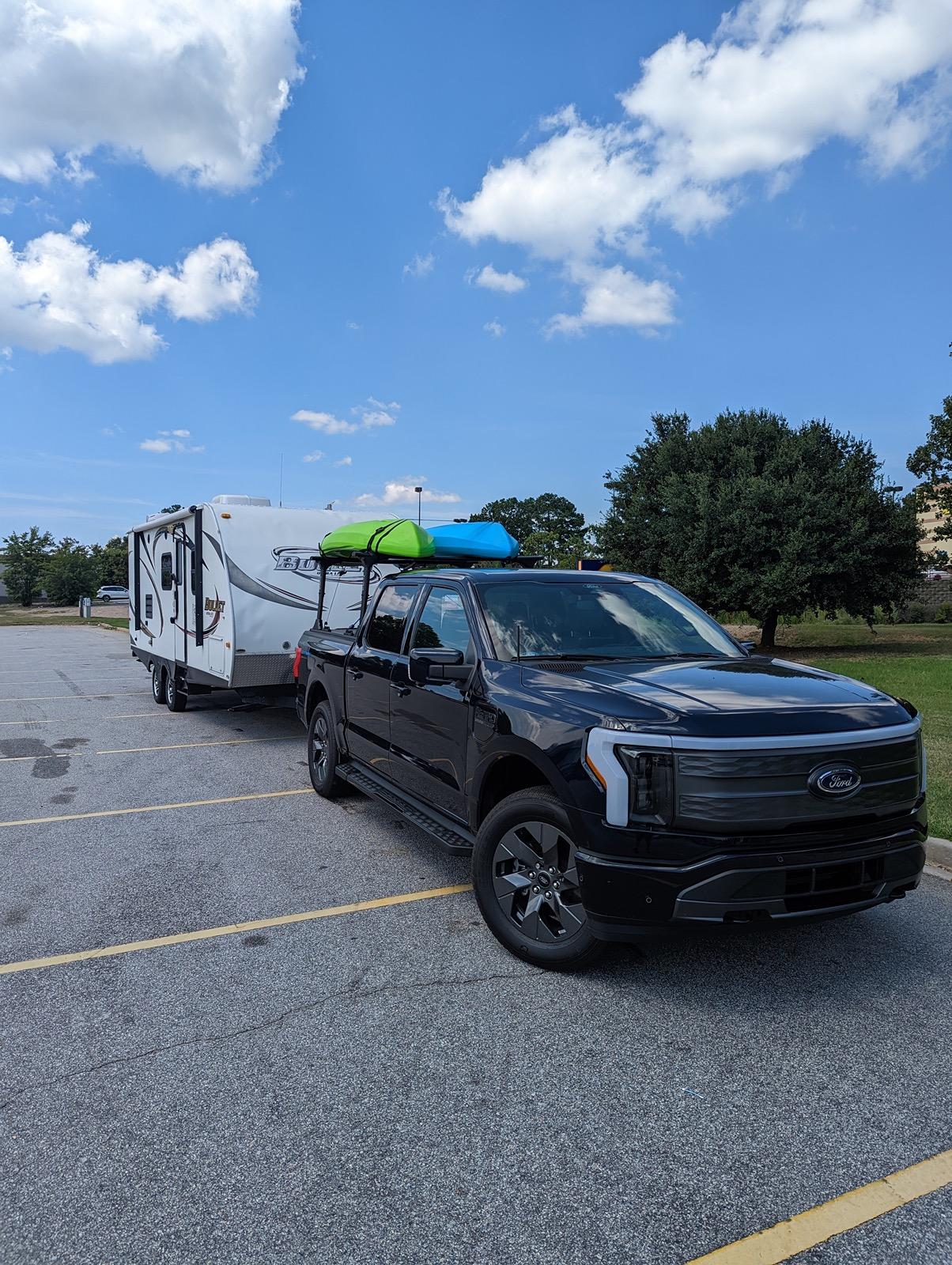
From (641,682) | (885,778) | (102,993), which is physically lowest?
(102,993)

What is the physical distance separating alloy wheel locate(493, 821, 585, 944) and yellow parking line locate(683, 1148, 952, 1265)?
135cm

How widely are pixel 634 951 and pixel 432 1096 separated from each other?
1416 mm

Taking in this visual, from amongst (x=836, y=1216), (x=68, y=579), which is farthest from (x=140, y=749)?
(x=68, y=579)

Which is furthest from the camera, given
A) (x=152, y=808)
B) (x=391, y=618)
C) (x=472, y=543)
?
(x=472, y=543)

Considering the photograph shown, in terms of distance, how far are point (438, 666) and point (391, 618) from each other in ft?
4.96

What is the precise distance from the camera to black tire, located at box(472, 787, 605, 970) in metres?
3.57

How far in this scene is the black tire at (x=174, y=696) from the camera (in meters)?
11.6

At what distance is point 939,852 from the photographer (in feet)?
17.3

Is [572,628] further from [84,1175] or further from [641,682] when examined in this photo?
[84,1175]

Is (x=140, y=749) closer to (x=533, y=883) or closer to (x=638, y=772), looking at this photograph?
(x=533, y=883)

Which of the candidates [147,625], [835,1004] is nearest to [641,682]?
[835,1004]

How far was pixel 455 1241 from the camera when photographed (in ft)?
7.23

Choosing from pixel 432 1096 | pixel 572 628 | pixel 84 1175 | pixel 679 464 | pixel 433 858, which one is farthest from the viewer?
pixel 679 464

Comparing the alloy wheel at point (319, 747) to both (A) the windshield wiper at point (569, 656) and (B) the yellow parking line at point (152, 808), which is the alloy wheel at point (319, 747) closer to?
(B) the yellow parking line at point (152, 808)
